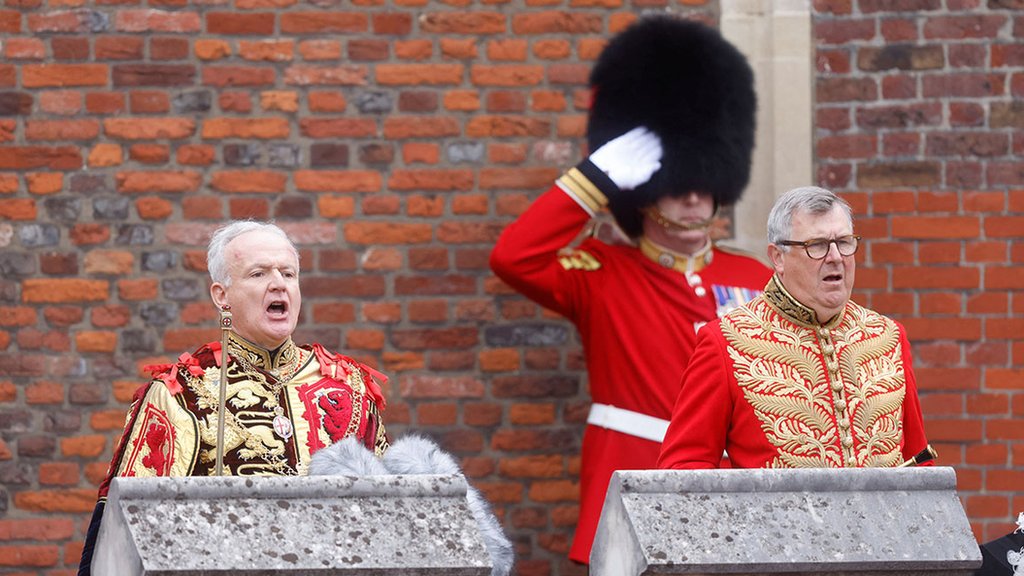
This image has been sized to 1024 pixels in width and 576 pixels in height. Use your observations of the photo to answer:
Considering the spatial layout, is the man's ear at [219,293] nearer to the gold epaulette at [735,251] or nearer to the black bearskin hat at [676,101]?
the black bearskin hat at [676,101]

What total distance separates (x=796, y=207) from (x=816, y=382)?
0.40m

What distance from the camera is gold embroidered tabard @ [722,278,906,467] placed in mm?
3943

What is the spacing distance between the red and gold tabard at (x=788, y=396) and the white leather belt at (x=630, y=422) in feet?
3.34

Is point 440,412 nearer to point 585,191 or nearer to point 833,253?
point 585,191

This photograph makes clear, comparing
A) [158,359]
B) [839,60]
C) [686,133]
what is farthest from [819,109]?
[158,359]

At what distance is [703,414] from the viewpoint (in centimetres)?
393

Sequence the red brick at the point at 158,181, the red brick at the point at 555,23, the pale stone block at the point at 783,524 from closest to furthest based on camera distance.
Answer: the pale stone block at the point at 783,524, the red brick at the point at 158,181, the red brick at the point at 555,23

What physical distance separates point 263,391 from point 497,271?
1.26 metres

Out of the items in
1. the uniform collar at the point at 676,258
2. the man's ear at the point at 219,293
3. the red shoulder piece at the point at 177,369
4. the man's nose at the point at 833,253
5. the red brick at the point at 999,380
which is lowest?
the red brick at the point at 999,380

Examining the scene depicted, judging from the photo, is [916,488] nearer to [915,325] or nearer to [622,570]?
[622,570]

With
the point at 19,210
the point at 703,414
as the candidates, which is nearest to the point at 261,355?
the point at 703,414

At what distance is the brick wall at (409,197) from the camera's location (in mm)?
5430

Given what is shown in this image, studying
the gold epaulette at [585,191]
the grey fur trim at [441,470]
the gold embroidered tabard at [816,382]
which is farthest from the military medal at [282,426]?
the gold epaulette at [585,191]

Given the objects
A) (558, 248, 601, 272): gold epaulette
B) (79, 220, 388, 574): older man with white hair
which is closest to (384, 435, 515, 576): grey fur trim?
(79, 220, 388, 574): older man with white hair
